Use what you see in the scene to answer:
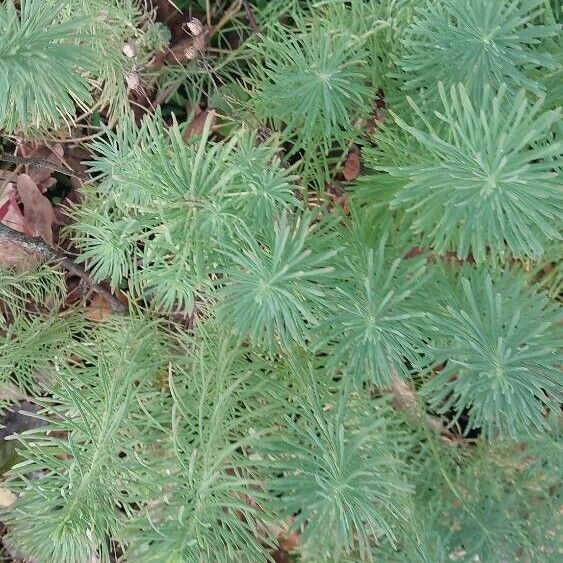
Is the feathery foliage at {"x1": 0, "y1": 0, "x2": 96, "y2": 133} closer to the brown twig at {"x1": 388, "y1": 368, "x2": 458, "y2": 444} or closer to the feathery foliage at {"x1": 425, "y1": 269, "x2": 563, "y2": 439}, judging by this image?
the feathery foliage at {"x1": 425, "y1": 269, "x2": 563, "y2": 439}

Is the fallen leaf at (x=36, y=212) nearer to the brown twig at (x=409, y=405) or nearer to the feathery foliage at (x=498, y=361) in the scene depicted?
the brown twig at (x=409, y=405)

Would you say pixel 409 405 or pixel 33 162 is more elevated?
pixel 409 405

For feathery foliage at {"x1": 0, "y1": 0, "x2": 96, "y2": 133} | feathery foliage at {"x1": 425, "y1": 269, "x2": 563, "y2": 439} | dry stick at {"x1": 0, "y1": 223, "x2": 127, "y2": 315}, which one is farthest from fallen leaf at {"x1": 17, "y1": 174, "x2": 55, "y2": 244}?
feathery foliage at {"x1": 425, "y1": 269, "x2": 563, "y2": 439}

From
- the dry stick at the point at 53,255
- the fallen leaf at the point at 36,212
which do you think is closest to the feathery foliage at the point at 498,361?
the dry stick at the point at 53,255

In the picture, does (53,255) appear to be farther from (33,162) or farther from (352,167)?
(352,167)

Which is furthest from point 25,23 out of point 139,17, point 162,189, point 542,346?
point 542,346

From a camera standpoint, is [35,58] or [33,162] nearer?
[35,58]

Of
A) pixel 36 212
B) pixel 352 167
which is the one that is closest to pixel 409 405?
pixel 352 167
